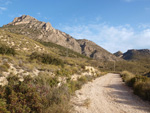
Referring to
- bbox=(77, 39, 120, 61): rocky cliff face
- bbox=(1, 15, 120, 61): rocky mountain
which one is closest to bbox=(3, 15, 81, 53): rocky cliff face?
bbox=(1, 15, 120, 61): rocky mountain

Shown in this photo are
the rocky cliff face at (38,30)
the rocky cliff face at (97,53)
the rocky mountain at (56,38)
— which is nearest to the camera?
the rocky cliff face at (38,30)

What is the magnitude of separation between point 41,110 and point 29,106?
46 centimetres

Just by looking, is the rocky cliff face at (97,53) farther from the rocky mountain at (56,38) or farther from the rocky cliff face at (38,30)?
the rocky cliff face at (38,30)

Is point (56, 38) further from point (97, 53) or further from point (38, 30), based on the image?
point (97, 53)

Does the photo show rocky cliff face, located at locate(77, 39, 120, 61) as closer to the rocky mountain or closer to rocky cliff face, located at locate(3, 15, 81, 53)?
the rocky mountain

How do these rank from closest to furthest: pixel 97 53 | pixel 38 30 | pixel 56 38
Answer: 1. pixel 38 30
2. pixel 56 38
3. pixel 97 53

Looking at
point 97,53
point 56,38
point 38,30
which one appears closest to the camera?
point 38,30

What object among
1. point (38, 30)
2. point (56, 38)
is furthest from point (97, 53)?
point (38, 30)

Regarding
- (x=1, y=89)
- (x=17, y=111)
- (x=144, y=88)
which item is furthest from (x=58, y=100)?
(x=144, y=88)

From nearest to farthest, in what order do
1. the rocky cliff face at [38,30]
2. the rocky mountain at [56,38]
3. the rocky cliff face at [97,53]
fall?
the rocky cliff face at [38,30]
the rocky mountain at [56,38]
the rocky cliff face at [97,53]

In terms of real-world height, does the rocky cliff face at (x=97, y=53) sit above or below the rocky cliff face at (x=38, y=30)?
below

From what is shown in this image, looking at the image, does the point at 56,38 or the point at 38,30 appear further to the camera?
the point at 56,38

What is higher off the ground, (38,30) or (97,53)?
(38,30)

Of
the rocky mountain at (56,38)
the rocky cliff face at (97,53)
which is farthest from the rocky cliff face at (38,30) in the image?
the rocky cliff face at (97,53)
